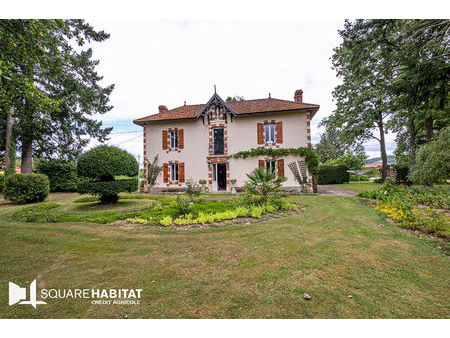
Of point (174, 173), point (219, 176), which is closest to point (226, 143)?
point (219, 176)

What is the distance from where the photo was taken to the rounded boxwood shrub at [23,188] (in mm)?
10586

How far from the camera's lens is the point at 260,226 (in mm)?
5391

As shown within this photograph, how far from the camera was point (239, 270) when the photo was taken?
9.78 feet

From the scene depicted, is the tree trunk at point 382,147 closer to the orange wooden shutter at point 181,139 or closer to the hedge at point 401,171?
the hedge at point 401,171

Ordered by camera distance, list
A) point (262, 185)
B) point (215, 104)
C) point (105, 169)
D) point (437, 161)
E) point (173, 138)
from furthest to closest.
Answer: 1. point (173, 138)
2. point (215, 104)
3. point (105, 169)
4. point (437, 161)
5. point (262, 185)

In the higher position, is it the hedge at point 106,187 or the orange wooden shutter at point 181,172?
the orange wooden shutter at point 181,172

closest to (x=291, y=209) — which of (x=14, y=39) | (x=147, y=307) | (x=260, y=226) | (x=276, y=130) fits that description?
(x=260, y=226)

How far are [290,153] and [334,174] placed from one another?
1153cm

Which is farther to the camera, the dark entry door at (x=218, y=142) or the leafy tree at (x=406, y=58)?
the dark entry door at (x=218, y=142)

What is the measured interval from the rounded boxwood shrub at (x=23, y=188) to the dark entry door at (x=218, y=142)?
39.3 feet

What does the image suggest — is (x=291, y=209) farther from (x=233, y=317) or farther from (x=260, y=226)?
(x=233, y=317)

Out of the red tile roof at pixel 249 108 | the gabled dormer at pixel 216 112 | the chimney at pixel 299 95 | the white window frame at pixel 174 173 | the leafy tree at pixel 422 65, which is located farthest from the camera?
the white window frame at pixel 174 173

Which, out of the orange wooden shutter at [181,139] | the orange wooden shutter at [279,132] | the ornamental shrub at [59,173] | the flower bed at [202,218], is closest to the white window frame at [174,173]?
the orange wooden shutter at [181,139]

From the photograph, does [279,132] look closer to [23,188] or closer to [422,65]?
[422,65]
